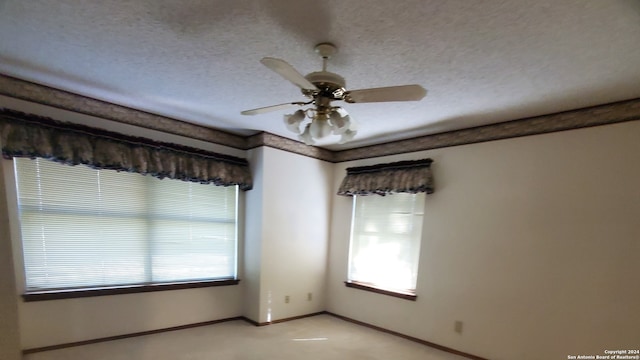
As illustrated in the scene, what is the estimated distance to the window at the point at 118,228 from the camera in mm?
2803

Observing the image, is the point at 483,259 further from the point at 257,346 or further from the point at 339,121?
the point at 257,346

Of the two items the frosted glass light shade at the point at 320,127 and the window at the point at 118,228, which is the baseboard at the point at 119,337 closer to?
the window at the point at 118,228

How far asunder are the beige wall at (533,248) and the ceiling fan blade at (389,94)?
1.91 meters

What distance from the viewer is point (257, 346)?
3201mm

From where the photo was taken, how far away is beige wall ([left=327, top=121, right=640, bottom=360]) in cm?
249

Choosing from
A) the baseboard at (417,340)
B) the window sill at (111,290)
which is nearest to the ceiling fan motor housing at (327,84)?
the window sill at (111,290)

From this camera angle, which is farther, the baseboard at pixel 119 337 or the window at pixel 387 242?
the window at pixel 387 242

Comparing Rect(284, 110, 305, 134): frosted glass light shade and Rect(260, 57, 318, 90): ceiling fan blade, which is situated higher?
Rect(260, 57, 318, 90): ceiling fan blade

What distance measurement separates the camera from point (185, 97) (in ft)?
9.17

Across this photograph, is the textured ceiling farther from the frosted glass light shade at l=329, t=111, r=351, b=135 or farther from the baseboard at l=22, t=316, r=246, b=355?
the baseboard at l=22, t=316, r=246, b=355

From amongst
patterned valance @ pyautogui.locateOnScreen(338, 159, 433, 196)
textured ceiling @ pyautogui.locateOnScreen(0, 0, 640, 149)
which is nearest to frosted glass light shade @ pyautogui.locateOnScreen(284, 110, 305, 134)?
textured ceiling @ pyautogui.locateOnScreen(0, 0, 640, 149)

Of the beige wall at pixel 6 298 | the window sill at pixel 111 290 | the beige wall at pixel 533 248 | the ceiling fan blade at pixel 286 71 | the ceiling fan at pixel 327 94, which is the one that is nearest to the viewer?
the beige wall at pixel 6 298

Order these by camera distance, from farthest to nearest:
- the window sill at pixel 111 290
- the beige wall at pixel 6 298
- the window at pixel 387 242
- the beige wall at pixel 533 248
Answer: the window at pixel 387 242 → the window sill at pixel 111 290 → the beige wall at pixel 533 248 → the beige wall at pixel 6 298

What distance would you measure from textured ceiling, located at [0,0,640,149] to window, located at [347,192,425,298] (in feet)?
4.88
